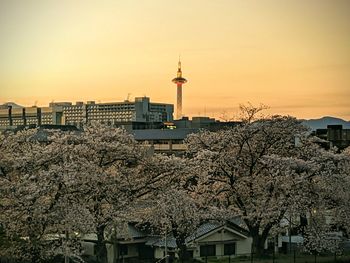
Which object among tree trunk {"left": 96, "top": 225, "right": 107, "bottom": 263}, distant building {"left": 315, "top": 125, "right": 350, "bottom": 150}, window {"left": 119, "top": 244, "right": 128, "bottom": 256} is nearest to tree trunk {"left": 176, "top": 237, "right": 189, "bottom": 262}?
tree trunk {"left": 96, "top": 225, "right": 107, "bottom": 263}

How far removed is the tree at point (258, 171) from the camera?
1437 inches

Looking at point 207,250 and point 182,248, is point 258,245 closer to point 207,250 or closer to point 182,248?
point 207,250

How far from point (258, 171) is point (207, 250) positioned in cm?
630

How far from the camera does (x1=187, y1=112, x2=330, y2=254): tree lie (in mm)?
36500

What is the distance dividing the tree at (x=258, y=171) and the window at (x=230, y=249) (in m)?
2.52

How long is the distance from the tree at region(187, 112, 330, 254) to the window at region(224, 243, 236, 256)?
2.52 meters

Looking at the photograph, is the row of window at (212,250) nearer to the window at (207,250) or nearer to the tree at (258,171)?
the window at (207,250)

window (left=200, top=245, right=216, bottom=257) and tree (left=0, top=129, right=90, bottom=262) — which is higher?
tree (left=0, top=129, right=90, bottom=262)

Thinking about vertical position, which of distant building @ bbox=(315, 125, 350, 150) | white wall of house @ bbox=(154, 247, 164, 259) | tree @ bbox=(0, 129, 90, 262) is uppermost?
distant building @ bbox=(315, 125, 350, 150)

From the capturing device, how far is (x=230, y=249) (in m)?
40.2

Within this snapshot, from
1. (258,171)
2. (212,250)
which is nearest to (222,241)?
(212,250)

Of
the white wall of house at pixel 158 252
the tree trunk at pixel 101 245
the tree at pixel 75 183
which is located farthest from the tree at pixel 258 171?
the tree trunk at pixel 101 245

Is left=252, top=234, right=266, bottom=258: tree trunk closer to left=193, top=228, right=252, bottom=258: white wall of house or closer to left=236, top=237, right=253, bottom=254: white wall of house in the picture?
left=193, top=228, right=252, bottom=258: white wall of house

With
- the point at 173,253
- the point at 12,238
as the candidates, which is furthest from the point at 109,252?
the point at 12,238
